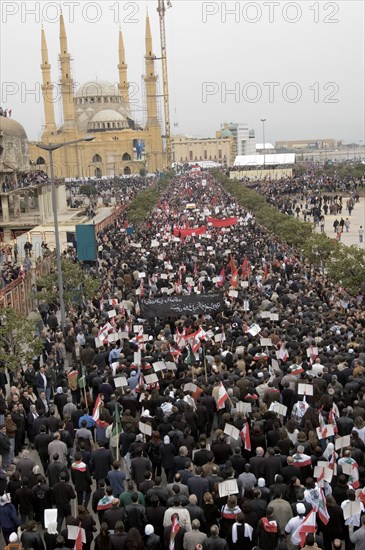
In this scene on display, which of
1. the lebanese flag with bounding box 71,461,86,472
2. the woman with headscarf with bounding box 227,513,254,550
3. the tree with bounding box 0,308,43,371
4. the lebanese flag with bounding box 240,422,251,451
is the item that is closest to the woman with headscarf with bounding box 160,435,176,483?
the lebanese flag with bounding box 240,422,251,451

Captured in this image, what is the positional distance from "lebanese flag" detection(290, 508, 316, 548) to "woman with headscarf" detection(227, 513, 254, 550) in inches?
19.8

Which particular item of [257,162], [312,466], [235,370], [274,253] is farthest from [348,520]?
[257,162]

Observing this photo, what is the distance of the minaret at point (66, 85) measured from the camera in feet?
377

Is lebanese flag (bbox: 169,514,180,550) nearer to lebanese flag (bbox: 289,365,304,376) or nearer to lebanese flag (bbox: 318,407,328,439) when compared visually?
lebanese flag (bbox: 318,407,328,439)

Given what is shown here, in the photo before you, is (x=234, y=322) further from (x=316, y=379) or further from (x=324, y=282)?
(x=324, y=282)

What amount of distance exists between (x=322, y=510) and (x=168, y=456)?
265 cm

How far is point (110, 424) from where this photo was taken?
11.8 metres

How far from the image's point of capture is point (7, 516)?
376 inches

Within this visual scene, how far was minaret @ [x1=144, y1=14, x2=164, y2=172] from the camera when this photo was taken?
405 feet

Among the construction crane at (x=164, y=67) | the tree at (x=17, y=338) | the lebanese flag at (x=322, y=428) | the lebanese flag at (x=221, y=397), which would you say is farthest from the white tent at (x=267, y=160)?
the lebanese flag at (x=322, y=428)

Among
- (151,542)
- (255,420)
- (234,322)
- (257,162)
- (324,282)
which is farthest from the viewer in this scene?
(257,162)

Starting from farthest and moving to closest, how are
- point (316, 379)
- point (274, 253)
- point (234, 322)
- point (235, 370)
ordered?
point (274, 253), point (234, 322), point (235, 370), point (316, 379)

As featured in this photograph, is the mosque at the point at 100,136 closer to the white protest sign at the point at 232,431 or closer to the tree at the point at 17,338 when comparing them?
the tree at the point at 17,338

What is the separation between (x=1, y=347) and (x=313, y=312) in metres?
7.26
